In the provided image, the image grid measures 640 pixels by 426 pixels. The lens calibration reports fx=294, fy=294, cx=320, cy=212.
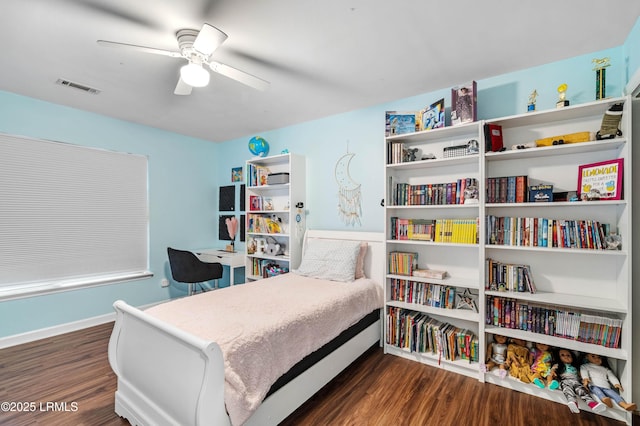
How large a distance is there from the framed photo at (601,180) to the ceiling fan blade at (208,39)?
2.54 metres

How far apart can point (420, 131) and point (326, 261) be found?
1.56m

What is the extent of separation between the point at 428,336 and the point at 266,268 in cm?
211

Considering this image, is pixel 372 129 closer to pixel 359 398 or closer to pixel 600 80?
pixel 600 80

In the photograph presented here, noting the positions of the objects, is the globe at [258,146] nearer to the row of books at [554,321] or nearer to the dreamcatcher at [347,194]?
the dreamcatcher at [347,194]

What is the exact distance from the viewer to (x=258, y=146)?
4074 millimetres

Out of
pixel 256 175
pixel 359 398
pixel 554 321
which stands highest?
pixel 256 175

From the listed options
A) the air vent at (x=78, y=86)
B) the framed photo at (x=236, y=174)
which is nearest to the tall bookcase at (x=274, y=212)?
the framed photo at (x=236, y=174)

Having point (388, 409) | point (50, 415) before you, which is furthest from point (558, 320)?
point (50, 415)

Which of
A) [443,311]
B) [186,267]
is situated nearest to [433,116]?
[443,311]

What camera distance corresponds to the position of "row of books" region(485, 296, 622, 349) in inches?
77.0

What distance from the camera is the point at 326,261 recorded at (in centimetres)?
308

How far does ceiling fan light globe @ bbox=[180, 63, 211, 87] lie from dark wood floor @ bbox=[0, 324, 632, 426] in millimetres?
2226

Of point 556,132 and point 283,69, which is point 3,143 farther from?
point 556,132

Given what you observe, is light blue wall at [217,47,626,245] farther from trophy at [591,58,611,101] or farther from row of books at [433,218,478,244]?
row of books at [433,218,478,244]
